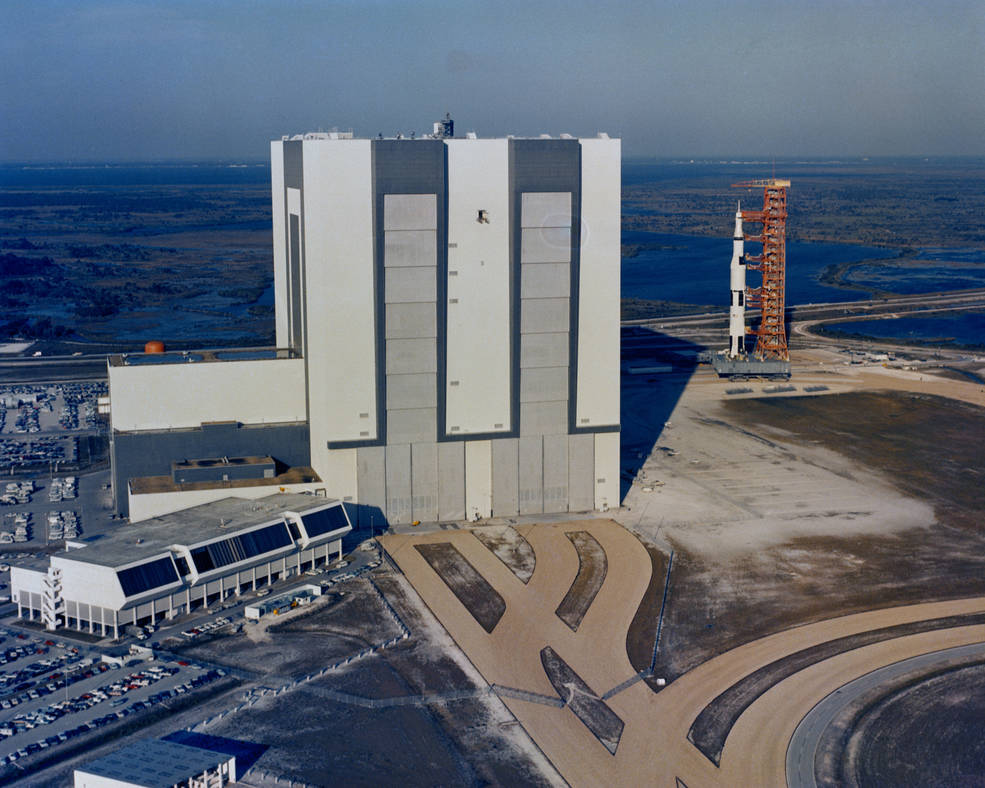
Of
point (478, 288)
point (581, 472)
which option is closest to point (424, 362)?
point (478, 288)

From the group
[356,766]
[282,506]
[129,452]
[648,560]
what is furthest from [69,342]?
[356,766]

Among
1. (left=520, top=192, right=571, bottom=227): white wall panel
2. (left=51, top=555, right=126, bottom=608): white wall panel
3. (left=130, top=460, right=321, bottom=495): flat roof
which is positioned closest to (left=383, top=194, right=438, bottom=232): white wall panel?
(left=520, top=192, right=571, bottom=227): white wall panel

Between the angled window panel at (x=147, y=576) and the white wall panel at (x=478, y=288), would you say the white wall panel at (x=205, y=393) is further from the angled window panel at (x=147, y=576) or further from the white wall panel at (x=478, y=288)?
the angled window panel at (x=147, y=576)

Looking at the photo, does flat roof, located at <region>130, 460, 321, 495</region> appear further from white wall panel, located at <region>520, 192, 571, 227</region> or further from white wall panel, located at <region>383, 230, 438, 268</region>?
white wall panel, located at <region>520, 192, 571, 227</region>

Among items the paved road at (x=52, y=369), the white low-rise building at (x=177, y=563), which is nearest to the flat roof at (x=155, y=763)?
the white low-rise building at (x=177, y=563)

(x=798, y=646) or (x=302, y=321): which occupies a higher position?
(x=302, y=321)

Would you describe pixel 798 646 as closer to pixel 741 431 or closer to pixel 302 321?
pixel 302 321
